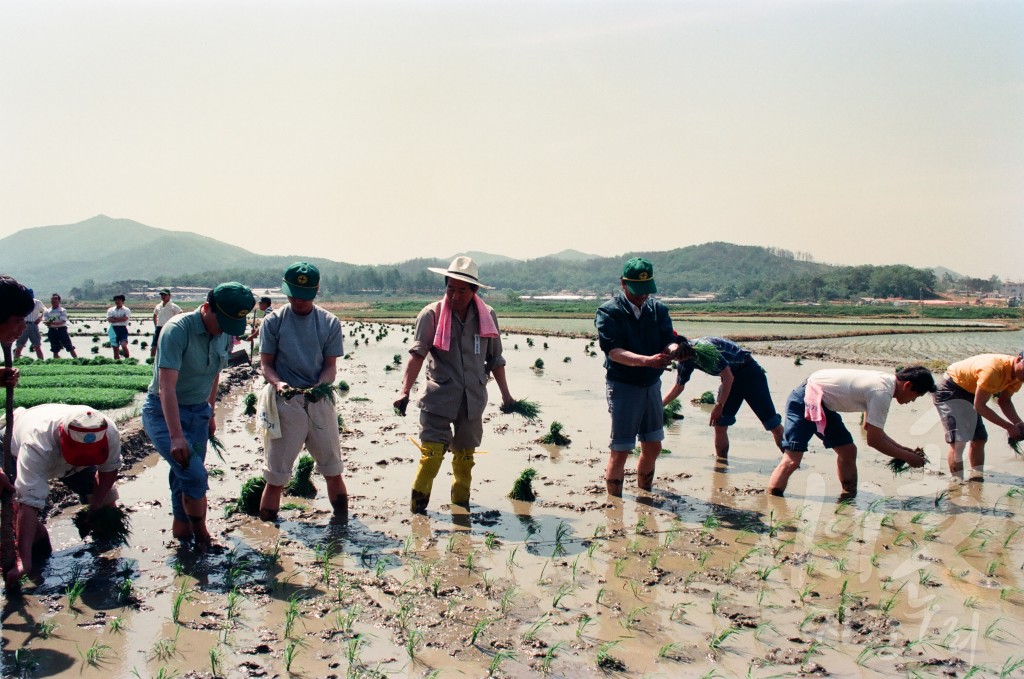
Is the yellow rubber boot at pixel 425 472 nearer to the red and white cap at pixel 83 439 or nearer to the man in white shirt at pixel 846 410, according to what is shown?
the red and white cap at pixel 83 439

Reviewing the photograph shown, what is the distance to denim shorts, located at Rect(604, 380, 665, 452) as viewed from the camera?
5.56m

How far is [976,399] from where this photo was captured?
20.0 feet

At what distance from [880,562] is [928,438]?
464cm

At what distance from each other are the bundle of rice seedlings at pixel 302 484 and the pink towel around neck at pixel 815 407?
3.78 m

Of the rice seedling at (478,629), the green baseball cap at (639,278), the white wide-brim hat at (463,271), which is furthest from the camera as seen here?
the green baseball cap at (639,278)

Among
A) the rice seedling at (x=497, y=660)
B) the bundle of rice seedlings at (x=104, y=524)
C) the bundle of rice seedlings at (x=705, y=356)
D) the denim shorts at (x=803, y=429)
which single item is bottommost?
the rice seedling at (x=497, y=660)

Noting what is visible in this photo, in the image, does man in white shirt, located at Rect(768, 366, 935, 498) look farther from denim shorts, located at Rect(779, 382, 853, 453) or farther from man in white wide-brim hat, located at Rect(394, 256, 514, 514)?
man in white wide-brim hat, located at Rect(394, 256, 514, 514)

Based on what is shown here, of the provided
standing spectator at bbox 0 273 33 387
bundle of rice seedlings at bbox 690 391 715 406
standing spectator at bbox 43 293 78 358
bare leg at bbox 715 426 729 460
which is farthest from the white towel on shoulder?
standing spectator at bbox 43 293 78 358

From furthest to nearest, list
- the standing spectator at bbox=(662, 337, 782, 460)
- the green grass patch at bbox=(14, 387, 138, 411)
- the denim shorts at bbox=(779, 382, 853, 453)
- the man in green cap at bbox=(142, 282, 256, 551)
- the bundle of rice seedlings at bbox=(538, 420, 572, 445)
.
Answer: the green grass patch at bbox=(14, 387, 138, 411), the bundle of rice seedlings at bbox=(538, 420, 572, 445), the standing spectator at bbox=(662, 337, 782, 460), the denim shorts at bbox=(779, 382, 853, 453), the man in green cap at bbox=(142, 282, 256, 551)

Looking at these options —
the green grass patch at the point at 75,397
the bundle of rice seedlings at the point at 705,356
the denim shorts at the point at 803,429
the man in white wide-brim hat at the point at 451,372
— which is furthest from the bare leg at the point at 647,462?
Result: the green grass patch at the point at 75,397

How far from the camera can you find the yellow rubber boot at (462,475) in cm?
546

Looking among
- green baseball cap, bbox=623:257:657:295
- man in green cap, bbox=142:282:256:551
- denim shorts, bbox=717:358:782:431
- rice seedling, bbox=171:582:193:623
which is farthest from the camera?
denim shorts, bbox=717:358:782:431

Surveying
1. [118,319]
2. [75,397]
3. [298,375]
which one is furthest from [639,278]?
[118,319]

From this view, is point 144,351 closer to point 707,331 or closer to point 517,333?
point 517,333
